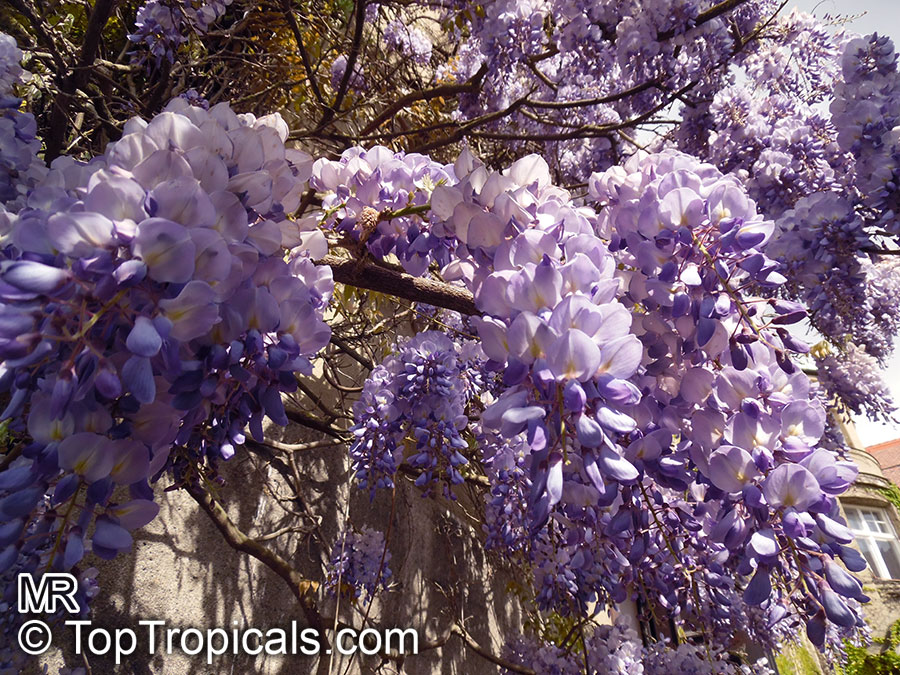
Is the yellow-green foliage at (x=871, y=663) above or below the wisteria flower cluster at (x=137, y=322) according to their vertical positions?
below

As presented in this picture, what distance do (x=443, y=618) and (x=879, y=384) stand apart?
12.1 ft

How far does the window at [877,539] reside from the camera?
547 inches

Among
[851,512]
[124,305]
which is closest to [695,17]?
[124,305]

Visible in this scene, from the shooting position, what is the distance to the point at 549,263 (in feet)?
2.46

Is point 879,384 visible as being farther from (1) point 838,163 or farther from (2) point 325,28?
(2) point 325,28

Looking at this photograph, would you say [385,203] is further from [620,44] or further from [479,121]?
[620,44]

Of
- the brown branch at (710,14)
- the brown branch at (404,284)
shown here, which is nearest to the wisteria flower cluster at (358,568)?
the brown branch at (404,284)

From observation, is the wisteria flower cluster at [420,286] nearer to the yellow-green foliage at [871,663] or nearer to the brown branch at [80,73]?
the brown branch at [80,73]

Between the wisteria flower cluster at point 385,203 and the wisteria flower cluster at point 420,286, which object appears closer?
the wisteria flower cluster at point 420,286

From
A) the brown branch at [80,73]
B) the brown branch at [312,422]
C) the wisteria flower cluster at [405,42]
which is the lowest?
the brown branch at [312,422]

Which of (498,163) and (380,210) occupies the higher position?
(498,163)

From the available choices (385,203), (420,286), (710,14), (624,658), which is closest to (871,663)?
(624,658)

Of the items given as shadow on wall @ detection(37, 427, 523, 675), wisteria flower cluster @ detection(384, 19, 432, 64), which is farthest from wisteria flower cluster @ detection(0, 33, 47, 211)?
wisteria flower cluster @ detection(384, 19, 432, 64)

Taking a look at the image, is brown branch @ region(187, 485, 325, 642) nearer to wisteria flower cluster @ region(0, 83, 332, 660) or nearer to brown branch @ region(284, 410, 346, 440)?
brown branch @ region(284, 410, 346, 440)
